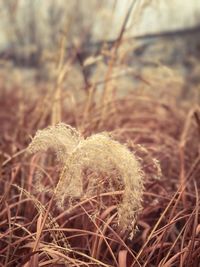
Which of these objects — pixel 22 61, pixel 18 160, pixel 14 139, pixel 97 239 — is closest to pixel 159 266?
pixel 97 239

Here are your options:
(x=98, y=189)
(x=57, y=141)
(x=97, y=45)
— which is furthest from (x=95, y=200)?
(x=97, y=45)

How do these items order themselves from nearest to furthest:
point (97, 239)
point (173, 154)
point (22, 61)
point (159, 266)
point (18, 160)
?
point (159, 266), point (97, 239), point (18, 160), point (173, 154), point (22, 61)

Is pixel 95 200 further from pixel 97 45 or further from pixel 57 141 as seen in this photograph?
pixel 97 45

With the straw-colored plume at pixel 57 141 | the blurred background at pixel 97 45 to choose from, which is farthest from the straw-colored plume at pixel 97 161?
the blurred background at pixel 97 45

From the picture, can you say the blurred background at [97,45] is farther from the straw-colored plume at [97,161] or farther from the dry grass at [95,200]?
the straw-colored plume at [97,161]

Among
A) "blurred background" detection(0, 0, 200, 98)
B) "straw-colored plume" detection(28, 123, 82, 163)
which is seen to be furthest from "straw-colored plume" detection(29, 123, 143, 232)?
"blurred background" detection(0, 0, 200, 98)

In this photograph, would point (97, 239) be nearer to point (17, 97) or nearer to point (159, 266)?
point (159, 266)
